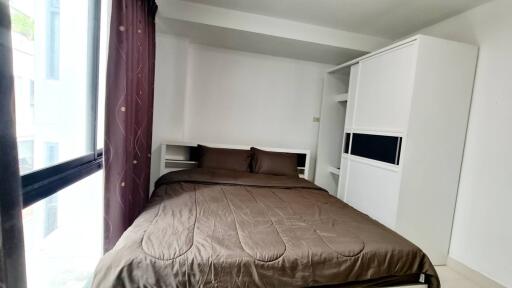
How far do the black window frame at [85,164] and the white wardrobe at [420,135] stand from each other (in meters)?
2.41

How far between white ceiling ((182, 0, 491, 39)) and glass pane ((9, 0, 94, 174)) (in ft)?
4.01

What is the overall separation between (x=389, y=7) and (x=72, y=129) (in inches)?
110

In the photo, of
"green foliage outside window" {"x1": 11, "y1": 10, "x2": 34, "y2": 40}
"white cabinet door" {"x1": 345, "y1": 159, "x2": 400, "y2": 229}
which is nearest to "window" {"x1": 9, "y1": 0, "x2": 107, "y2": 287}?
"green foliage outside window" {"x1": 11, "y1": 10, "x2": 34, "y2": 40}

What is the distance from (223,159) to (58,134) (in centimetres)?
152

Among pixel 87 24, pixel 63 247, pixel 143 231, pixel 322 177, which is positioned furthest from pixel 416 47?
pixel 63 247

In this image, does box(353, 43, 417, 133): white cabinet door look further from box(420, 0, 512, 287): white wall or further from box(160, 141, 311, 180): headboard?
box(160, 141, 311, 180): headboard

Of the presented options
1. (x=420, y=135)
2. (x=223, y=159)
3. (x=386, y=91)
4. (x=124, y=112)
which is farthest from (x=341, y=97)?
(x=124, y=112)

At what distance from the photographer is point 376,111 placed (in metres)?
2.47

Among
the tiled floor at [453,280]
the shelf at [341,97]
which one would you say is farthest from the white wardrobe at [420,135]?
the shelf at [341,97]

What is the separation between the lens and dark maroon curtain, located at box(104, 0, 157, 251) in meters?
1.59

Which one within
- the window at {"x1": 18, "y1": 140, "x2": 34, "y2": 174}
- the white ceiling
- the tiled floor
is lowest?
the tiled floor

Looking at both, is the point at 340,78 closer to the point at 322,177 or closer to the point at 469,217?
the point at 322,177

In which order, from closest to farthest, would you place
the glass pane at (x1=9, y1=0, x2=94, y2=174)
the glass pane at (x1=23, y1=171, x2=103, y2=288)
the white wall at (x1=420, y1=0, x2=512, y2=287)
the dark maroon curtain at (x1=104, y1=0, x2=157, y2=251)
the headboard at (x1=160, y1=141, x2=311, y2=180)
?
the glass pane at (x1=9, y1=0, x2=94, y2=174), the glass pane at (x1=23, y1=171, x2=103, y2=288), the dark maroon curtain at (x1=104, y1=0, x2=157, y2=251), the white wall at (x1=420, y1=0, x2=512, y2=287), the headboard at (x1=160, y1=141, x2=311, y2=180)

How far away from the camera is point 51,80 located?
1491mm
